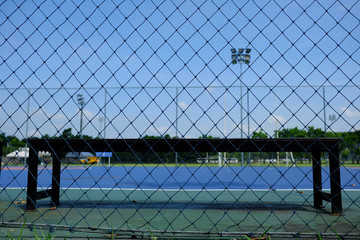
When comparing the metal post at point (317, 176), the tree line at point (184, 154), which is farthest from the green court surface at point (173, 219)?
the tree line at point (184, 154)

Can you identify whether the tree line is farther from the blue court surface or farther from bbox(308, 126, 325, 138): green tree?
the blue court surface

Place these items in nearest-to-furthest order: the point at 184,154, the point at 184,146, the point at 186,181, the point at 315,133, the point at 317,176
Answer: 1. the point at 184,146
2. the point at 317,176
3. the point at 186,181
4. the point at 184,154
5. the point at 315,133

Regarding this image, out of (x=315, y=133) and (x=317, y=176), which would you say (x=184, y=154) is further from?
(x=317, y=176)

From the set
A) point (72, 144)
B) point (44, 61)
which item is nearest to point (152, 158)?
point (72, 144)

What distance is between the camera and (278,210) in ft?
11.4

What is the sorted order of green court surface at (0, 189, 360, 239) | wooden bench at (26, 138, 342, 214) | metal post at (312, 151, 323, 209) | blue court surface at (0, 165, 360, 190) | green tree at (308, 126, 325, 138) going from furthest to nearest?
1. metal post at (312, 151, 323, 209)
2. wooden bench at (26, 138, 342, 214)
3. green tree at (308, 126, 325, 138)
4. blue court surface at (0, 165, 360, 190)
5. green court surface at (0, 189, 360, 239)

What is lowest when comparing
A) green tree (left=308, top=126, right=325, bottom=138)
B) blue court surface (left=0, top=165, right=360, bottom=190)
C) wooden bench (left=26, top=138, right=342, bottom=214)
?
blue court surface (left=0, top=165, right=360, bottom=190)

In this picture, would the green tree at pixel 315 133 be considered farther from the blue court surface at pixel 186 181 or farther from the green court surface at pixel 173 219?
the green court surface at pixel 173 219

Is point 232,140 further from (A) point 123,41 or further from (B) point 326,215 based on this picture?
(A) point 123,41

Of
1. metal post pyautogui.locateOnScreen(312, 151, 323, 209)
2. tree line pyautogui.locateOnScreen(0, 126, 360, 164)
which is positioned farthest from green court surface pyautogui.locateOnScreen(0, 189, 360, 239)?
tree line pyautogui.locateOnScreen(0, 126, 360, 164)

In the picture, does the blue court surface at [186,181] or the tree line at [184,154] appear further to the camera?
the tree line at [184,154]

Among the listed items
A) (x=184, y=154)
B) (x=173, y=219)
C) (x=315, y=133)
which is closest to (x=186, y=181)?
(x=173, y=219)

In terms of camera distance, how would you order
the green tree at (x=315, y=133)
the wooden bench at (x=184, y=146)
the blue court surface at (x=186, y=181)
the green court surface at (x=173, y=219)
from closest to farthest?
the green court surface at (x=173, y=219) < the blue court surface at (x=186, y=181) < the green tree at (x=315, y=133) < the wooden bench at (x=184, y=146)

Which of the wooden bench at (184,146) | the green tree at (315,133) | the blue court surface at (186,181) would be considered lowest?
the blue court surface at (186,181)
